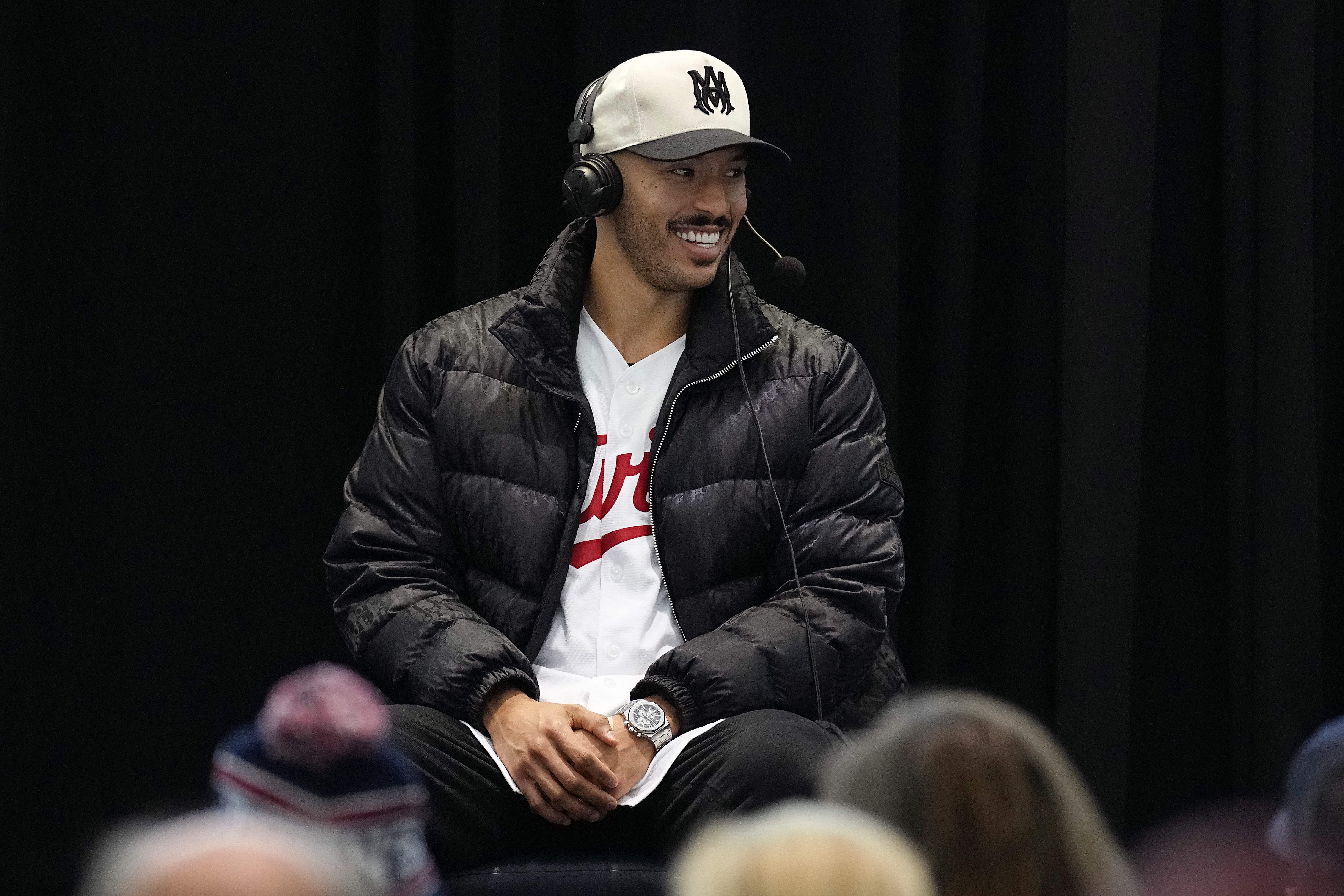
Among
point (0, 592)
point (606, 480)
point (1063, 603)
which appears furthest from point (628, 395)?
point (0, 592)

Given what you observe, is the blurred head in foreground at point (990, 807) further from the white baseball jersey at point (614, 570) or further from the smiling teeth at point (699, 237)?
the smiling teeth at point (699, 237)

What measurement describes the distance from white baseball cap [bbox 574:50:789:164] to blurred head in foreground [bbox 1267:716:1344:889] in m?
1.38

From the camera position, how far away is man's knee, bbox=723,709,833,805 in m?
1.75

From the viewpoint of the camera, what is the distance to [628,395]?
2.15m

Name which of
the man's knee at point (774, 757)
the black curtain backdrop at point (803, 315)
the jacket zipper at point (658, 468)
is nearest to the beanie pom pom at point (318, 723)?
the man's knee at point (774, 757)

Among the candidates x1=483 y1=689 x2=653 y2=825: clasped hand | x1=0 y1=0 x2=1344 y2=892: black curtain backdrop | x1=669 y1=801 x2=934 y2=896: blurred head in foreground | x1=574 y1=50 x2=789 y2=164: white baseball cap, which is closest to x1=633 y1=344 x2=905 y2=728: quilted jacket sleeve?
x1=483 y1=689 x2=653 y2=825: clasped hand

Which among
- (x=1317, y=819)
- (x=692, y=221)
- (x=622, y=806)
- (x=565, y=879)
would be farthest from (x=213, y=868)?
(x=692, y=221)

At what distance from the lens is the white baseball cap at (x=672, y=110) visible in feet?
7.11

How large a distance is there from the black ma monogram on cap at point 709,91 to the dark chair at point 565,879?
98 cm

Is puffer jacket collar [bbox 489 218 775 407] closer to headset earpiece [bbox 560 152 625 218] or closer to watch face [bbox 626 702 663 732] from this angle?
headset earpiece [bbox 560 152 625 218]

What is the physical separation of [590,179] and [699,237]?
0.53ft

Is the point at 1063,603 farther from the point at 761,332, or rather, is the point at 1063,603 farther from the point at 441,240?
the point at 441,240

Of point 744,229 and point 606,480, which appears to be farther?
point 744,229

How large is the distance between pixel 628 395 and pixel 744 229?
581 mm
